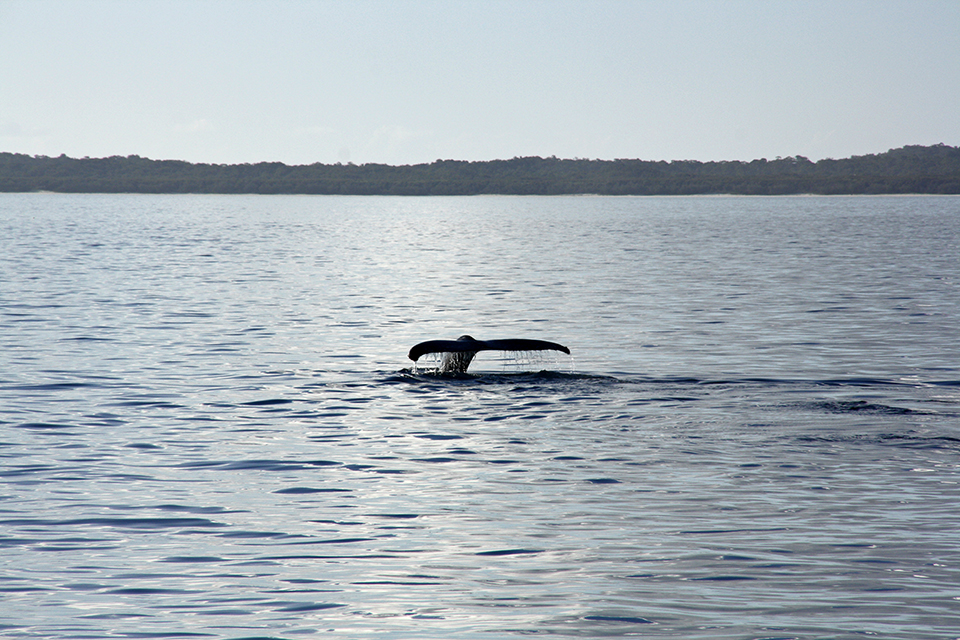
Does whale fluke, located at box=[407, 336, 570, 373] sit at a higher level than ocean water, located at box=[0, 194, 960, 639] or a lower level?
higher

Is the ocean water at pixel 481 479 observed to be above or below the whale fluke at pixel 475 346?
below

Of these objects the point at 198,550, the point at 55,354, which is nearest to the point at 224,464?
the point at 198,550

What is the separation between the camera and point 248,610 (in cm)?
848

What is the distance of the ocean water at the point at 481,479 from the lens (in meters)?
8.62

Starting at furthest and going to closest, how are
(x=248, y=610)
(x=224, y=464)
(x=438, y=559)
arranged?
(x=224, y=464) → (x=438, y=559) → (x=248, y=610)

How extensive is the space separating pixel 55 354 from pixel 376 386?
865 cm

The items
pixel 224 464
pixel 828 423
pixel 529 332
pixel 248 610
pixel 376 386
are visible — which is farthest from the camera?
pixel 529 332

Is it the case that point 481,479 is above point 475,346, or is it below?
below

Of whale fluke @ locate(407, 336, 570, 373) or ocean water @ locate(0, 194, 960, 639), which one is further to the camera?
whale fluke @ locate(407, 336, 570, 373)

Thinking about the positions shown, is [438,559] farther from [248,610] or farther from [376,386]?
[376,386]

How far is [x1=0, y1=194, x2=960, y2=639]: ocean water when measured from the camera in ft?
28.3

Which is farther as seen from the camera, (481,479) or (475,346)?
(475,346)

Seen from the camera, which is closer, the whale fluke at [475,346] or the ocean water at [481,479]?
the ocean water at [481,479]

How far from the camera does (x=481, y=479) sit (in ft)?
42.5
